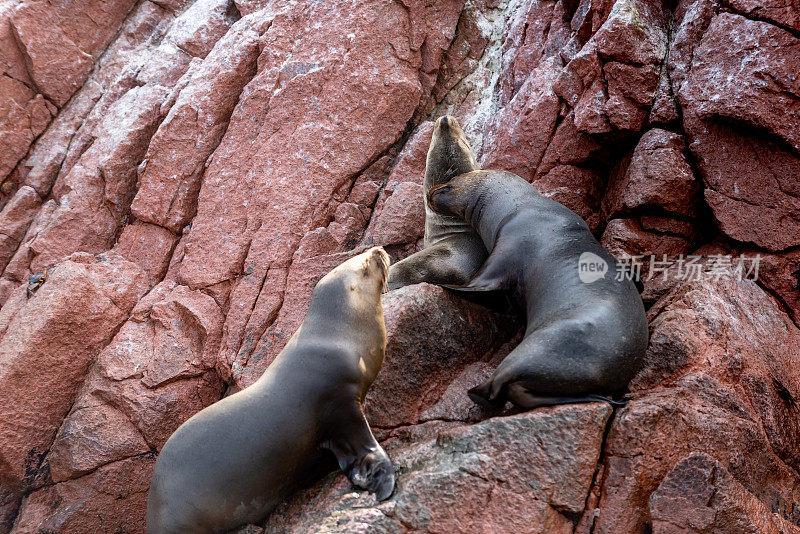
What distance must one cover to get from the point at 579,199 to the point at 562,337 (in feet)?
8.89

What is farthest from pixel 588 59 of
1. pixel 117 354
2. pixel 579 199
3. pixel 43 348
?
pixel 43 348

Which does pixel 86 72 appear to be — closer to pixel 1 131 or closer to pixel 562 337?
pixel 1 131

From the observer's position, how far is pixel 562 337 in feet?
12.2

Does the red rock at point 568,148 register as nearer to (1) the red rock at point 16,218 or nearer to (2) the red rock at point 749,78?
(2) the red rock at point 749,78

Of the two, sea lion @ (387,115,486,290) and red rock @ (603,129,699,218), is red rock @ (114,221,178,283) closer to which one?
sea lion @ (387,115,486,290)

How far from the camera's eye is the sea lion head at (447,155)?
21.0ft

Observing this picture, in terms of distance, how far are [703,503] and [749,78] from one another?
11.5 feet

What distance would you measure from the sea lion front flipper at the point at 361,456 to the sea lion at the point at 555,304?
2.21ft

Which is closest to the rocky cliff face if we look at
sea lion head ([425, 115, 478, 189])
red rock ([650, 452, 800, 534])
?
red rock ([650, 452, 800, 534])

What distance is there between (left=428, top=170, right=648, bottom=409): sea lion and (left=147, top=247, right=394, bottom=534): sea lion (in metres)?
0.76

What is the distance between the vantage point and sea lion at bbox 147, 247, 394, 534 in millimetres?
3533

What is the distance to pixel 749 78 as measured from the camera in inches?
201

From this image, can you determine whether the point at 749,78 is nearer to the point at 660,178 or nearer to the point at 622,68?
the point at 660,178

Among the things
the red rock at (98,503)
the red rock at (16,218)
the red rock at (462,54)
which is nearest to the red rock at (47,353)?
the red rock at (98,503)
